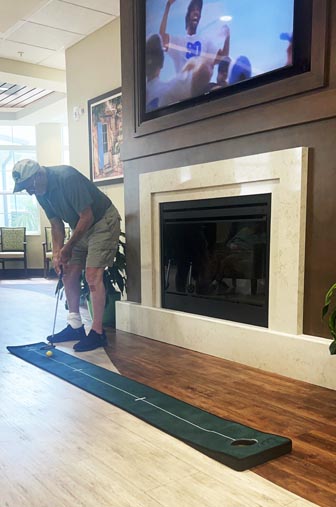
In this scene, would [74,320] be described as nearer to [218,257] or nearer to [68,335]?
[68,335]

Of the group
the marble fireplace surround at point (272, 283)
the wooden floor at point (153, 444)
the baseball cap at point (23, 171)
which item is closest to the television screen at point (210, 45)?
the marble fireplace surround at point (272, 283)

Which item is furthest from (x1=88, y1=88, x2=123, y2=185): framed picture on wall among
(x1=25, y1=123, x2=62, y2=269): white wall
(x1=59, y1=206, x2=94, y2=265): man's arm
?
(x1=25, y1=123, x2=62, y2=269): white wall

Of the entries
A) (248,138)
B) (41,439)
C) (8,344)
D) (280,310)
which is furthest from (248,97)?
(8,344)

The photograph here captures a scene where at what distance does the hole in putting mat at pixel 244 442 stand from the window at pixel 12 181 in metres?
6.94

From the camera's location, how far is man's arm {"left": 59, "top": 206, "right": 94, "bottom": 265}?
2789mm

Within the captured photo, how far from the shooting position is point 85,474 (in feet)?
4.50

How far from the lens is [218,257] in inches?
110

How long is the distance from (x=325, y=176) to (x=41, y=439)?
1.68 meters

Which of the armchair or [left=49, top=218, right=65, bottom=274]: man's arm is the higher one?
[left=49, top=218, right=65, bottom=274]: man's arm

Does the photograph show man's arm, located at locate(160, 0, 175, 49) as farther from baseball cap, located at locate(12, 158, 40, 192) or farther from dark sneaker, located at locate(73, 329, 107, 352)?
dark sneaker, located at locate(73, 329, 107, 352)

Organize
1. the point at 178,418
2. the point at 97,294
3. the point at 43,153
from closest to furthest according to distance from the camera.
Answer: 1. the point at 178,418
2. the point at 97,294
3. the point at 43,153

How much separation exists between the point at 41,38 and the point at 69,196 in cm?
271

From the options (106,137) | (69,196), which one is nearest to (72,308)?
(69,196)

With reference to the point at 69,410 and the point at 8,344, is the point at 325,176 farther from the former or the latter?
the point at 8,344
